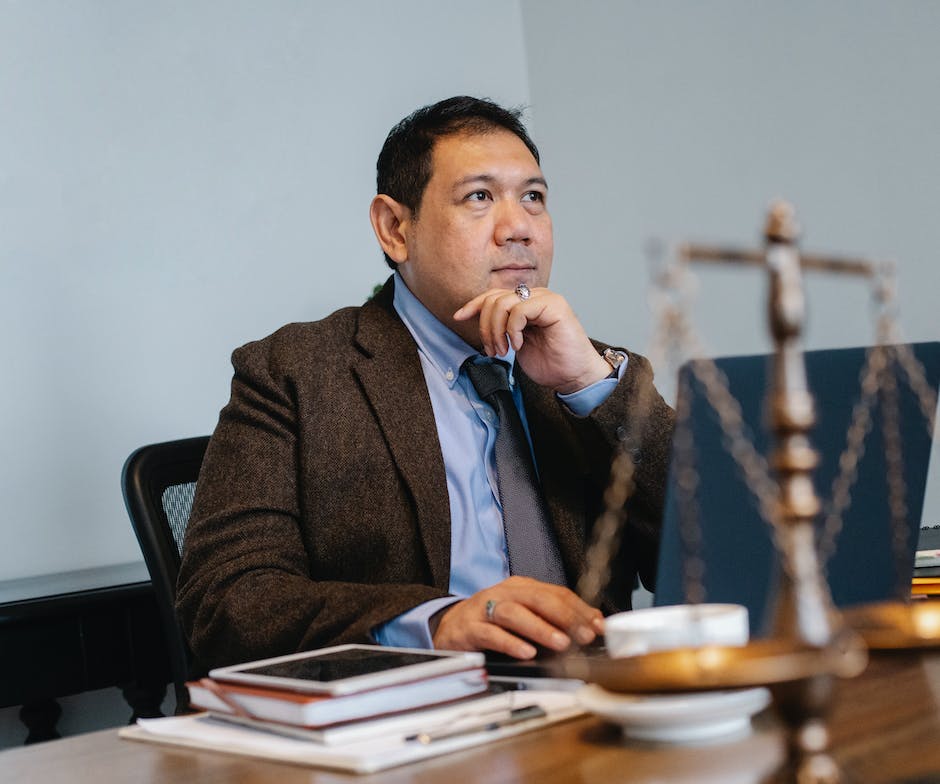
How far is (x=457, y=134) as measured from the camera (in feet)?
5.98

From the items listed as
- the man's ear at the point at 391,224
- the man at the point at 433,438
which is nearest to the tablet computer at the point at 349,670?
the man at the point at 433,438

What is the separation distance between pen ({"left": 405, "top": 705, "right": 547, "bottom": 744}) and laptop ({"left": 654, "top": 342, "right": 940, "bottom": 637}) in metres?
0.22

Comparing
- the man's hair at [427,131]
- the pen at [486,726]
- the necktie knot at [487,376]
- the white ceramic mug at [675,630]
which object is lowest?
the pen at [486,726]

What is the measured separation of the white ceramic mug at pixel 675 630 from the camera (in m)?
0.76

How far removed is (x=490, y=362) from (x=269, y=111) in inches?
62.7

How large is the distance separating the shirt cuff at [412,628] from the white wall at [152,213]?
5.02 ft

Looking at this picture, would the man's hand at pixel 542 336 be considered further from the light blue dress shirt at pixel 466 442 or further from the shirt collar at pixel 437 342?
the shirt collar at pixel 437 342

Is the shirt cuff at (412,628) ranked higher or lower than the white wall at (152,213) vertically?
lower

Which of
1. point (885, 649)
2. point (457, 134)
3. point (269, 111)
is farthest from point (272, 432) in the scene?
point (269, 111)

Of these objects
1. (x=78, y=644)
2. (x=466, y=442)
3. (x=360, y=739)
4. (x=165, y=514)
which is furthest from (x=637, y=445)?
(x=78, y=644)

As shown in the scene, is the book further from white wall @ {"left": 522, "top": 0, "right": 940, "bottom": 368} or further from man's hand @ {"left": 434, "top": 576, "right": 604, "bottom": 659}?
white wall @ {"left": 522, "top": 0, "right": 940, "bottom": 368}

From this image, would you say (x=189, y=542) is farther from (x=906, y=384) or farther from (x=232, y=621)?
(x=906, y=384)

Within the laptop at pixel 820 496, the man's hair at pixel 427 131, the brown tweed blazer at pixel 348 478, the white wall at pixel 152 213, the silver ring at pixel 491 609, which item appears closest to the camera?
the laptop at pixel 820 496

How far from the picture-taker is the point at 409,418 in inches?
65.4
